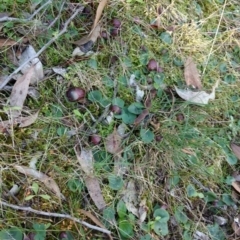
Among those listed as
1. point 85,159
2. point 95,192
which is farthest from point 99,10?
point 95,192

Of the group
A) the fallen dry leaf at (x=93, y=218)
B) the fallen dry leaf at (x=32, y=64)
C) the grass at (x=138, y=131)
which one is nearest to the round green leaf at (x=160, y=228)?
the grass at (x=138, y=131)

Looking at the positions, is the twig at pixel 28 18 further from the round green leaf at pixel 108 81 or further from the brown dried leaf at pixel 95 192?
the brown dried leaf at pixel 95 192

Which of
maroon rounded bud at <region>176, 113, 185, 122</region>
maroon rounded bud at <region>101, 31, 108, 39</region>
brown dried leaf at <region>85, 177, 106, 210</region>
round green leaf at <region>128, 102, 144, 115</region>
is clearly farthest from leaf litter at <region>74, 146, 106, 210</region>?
maroon rounded bud at <region>101, 31, 108, 39</region>

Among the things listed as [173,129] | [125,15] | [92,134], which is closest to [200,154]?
[173,129]

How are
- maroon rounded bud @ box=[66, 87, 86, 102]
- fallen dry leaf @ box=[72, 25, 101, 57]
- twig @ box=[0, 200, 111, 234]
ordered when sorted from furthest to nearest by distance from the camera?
fallen dry leaf @ box=[72, 25, 101, 57] → maroon rounded bud @ box=[66, 87, 86, 102] → twig @ box=[0, 200, 111, 234]

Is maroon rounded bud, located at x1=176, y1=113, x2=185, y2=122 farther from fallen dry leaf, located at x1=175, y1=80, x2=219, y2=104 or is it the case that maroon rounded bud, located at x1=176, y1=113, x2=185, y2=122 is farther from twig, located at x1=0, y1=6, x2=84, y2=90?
twig, located at x1=0, y1=6, x2=84, y2=90

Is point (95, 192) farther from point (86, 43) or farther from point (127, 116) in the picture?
point (86, 43)

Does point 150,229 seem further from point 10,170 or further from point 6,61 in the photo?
point 6,61
